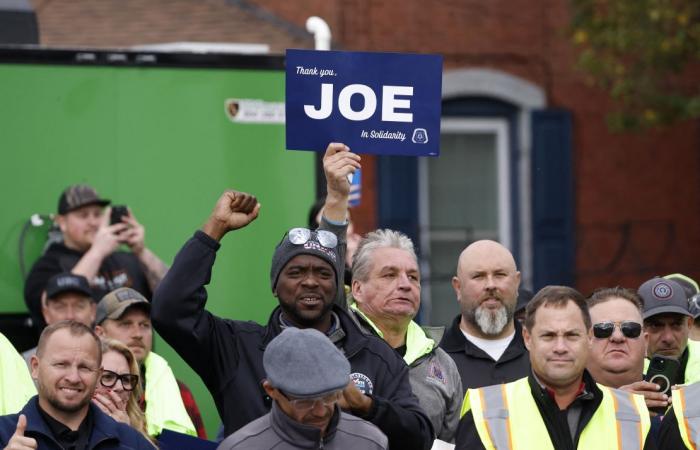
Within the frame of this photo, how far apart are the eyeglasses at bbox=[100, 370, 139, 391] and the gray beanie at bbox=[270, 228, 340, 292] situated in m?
1.22

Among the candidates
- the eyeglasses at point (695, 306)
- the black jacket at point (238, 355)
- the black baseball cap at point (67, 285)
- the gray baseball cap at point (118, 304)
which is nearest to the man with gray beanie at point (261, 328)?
the black jacket at point (238, 355)

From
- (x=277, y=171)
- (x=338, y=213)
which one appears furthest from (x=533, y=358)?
(x=277, y=171)

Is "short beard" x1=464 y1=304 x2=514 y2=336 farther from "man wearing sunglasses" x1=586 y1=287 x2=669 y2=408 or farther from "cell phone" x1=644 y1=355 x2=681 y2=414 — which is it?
"cell phone" x1=644 y1=355 x2=681 y2=414

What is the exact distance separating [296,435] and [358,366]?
2.64 ft

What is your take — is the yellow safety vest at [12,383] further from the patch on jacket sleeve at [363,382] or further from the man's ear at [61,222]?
the man's ear at [61,222]

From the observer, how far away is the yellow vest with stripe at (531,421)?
6.53m

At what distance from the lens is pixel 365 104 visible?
7457 mm

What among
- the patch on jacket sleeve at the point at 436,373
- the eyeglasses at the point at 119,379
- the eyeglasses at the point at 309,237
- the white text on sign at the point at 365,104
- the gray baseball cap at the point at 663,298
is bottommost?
the eyeglasses at the point at 119,379

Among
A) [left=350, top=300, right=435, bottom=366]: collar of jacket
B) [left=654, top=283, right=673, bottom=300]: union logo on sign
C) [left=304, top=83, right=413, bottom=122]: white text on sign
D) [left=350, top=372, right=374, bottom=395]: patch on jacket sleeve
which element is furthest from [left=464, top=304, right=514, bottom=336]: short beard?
[left=350, top=372, right=374, bottom=395]: patch on jacket sleeve

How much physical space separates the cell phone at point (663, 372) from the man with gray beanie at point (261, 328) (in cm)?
150

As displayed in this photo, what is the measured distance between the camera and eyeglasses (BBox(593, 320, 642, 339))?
7625 millimetres

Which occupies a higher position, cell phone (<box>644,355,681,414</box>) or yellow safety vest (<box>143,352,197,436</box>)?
cell phone (<box>644,355,681,414</box>)

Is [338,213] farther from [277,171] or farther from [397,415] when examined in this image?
[277,171]

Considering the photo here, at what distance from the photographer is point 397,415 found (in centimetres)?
651
